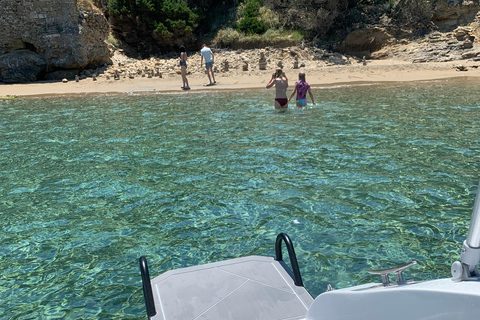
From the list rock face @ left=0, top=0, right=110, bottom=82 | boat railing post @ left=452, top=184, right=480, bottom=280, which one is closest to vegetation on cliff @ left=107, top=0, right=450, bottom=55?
rock face @ left=0, top=0, right=110, bottom=82

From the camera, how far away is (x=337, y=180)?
616 cm

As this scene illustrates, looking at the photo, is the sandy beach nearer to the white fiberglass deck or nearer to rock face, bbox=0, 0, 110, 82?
rock face, bbox=0, 0, 110, 82

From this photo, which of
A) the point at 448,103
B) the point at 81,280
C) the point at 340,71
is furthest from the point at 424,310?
the point at 340,71

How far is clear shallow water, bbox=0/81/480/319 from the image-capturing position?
3.91 m

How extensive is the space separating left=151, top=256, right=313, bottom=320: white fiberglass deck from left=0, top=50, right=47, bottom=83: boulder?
21.4 metres

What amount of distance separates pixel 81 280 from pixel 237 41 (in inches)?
947

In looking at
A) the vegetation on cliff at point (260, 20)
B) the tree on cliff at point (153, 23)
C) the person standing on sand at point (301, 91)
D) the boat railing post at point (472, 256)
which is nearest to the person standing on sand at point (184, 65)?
the person standing on sand at point (301, 91)

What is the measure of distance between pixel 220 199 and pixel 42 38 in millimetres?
19798

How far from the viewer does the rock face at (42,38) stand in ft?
69.8

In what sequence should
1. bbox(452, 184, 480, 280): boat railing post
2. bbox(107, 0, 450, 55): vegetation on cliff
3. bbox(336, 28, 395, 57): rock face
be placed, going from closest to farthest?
bbox(452, 184, 480, 280): boat railing post → bbox(336, 28, 395, 57): rock face → bbox(107, 0, 450, 55): vegetation on cliff

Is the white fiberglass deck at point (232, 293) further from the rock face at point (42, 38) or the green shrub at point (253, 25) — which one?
the green shrub at point (253, 25)

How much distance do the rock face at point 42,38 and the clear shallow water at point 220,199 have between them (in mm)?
11963

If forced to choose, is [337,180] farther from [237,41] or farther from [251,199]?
[237,41]

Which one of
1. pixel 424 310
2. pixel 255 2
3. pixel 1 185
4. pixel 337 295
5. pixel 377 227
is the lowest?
pixel 377 227
